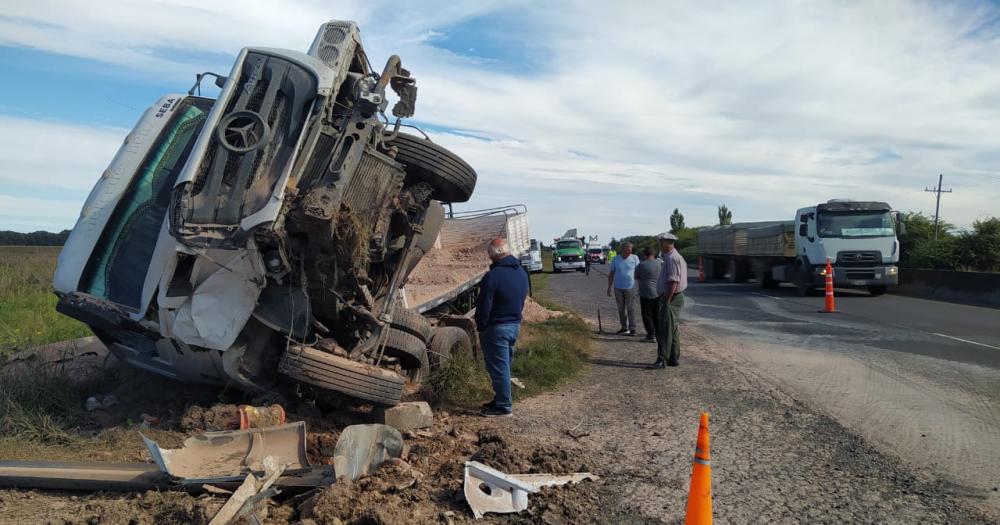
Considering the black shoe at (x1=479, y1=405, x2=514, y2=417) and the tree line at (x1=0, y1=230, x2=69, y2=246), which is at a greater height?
the tree line at (x1=0, y1=230, x2=69, y2=246)

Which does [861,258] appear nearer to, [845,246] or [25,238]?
[845,246]

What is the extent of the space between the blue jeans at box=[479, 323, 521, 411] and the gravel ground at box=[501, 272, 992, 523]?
26 cm

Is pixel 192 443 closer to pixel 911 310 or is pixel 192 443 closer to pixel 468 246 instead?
pixel 468 246

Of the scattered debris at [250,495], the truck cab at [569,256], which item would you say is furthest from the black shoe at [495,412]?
the truck cab at [569,256]

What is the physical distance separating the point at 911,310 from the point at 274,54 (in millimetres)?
16652

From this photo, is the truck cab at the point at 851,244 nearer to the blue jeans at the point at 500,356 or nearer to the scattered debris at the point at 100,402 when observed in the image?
the blue jeans at the point at 500,356

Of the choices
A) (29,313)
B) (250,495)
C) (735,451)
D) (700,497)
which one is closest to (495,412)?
(735,451)

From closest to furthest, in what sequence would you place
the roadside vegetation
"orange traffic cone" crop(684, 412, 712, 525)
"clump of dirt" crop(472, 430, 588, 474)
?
"orange traffic cone" crop(684, 412, 712, 525) < "clump of dirt" crop(472, 430, 588, 474) < the roadside vegetation

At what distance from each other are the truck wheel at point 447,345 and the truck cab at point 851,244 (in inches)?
657

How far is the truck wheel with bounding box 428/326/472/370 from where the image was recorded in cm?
730

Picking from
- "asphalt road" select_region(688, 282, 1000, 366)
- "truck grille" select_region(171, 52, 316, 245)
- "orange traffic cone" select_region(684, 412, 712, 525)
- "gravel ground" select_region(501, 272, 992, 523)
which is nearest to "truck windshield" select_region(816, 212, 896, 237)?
"asphalt road" select_region(688, 282, 1000, 366)

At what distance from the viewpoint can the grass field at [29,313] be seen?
1075 cm

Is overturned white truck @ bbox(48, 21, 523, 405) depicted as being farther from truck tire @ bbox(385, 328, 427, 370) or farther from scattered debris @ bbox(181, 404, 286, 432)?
scattered debris @ bbox(181, 404, 286, 432)

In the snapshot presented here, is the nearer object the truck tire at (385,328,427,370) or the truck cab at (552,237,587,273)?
the truck tire at (385,328,427,370)
